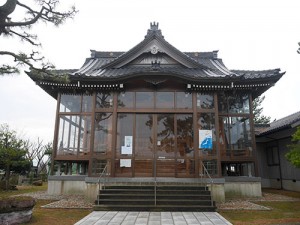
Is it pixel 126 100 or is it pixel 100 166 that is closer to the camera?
pixel 100 166

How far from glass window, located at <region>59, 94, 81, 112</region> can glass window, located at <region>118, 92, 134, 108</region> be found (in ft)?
8.37

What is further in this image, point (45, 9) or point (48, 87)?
point (48, 87)

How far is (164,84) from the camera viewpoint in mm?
12234

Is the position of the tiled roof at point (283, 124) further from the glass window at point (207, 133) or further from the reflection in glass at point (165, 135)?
the reflection in glass at point (165, 135)

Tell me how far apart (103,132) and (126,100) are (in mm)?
1835

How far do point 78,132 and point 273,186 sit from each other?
1319 centimetres

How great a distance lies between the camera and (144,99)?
12242 mm

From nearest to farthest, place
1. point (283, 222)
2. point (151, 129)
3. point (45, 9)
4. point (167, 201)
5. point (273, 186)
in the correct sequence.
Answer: point (283, 222)
point (45, 9)
point (167, 201)
point (151, 129)
point (273, 186)

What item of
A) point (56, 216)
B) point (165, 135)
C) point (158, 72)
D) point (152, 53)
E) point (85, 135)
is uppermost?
point (152, 53)

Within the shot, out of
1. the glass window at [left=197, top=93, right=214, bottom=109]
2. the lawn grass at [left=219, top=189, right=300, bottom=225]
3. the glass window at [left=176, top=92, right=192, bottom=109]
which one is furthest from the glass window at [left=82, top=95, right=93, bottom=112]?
the lawn grass at [left=219, top=189, right=300, bottom=225]

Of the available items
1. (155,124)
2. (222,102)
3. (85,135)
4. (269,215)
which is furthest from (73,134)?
(269,215)

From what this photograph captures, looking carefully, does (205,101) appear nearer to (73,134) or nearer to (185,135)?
(185,135)

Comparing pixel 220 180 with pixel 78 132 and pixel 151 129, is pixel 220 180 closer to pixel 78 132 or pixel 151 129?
pixel 151 129

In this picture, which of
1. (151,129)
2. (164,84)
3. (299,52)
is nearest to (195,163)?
(151,129)
